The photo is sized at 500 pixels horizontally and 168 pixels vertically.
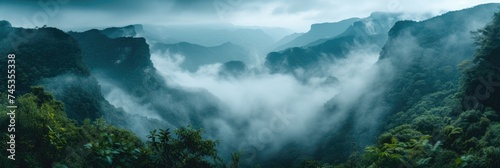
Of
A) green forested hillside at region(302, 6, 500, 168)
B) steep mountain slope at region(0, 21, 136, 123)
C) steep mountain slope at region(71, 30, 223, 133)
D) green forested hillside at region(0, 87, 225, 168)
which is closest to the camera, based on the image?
green forested hillside at region(0, 87, 225, 168)

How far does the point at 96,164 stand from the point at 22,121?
358cm

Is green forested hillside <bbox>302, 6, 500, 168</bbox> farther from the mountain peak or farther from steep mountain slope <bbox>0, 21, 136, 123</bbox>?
the mountain peak

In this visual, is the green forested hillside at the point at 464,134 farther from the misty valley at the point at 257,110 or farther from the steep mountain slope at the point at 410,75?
the steep mountain slope at the point at 410,75

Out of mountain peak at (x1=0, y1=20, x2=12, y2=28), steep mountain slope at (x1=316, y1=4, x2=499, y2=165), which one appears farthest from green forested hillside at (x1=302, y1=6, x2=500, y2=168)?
mountain peak at (x1=0, y1=20, x2=12, y2=28)

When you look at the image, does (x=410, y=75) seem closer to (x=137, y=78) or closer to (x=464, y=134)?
(x=464, y=134)

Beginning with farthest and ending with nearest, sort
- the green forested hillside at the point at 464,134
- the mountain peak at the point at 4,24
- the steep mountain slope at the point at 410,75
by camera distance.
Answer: the mountain peak at the point at 4,24, the steep mountain slope at the point at 410,75, the green forested hillside at the point at 464,134

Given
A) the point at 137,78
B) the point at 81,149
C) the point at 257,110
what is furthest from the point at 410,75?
the point at 137,78

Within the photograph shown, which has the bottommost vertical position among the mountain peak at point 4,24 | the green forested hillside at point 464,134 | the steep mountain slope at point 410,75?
the green forested hillside at point 464,134

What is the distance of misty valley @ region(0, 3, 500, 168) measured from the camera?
12195mm

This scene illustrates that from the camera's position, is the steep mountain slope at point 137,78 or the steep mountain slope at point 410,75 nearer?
the steep mountain slope at point 410,75

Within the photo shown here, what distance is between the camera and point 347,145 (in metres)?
65.1

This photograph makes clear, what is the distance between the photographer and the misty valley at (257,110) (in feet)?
40.0

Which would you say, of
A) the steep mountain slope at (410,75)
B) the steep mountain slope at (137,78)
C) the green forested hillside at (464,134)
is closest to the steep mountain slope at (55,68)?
the steep mountain slope at (137,78)

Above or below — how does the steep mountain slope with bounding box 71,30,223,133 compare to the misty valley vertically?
above
